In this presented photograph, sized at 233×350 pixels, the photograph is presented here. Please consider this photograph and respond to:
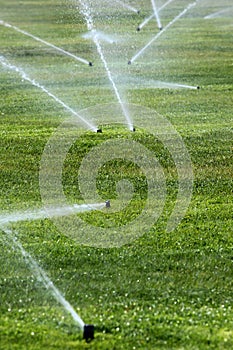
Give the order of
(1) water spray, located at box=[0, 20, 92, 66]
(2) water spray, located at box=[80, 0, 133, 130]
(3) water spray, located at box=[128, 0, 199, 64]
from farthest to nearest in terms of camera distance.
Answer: (1) water spray, located at box=[0, 20, 92, 66] < (3) water spray, located at box=[128, 0, 199, 64] < (2) water spray, located at box=[80, 0, 133, 130]

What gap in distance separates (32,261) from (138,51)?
1371cm

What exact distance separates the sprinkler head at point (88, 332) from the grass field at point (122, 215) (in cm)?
6

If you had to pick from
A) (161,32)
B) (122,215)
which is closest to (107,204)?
(122,215)

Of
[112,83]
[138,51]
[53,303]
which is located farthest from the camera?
[138,51]

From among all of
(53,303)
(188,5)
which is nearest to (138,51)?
(188,5)

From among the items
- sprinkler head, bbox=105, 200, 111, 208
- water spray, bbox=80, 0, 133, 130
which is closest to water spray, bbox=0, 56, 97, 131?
water spray, bbox=80, 0, 133, 130

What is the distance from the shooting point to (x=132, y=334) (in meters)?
6.93

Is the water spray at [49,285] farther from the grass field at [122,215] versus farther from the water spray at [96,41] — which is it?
the water spray at [96,41]

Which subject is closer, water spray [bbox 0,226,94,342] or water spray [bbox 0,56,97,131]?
water spray [bbox 0,226,94,342]

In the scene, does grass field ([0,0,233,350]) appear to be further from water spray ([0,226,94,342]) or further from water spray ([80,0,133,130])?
water spray ([80,0,133,130])

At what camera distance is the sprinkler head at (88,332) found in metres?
6.84

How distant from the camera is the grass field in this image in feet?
23.3

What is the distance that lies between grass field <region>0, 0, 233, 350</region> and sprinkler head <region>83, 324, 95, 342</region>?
0.06 meters

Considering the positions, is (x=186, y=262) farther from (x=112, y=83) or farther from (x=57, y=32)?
(x=57, y=32)
